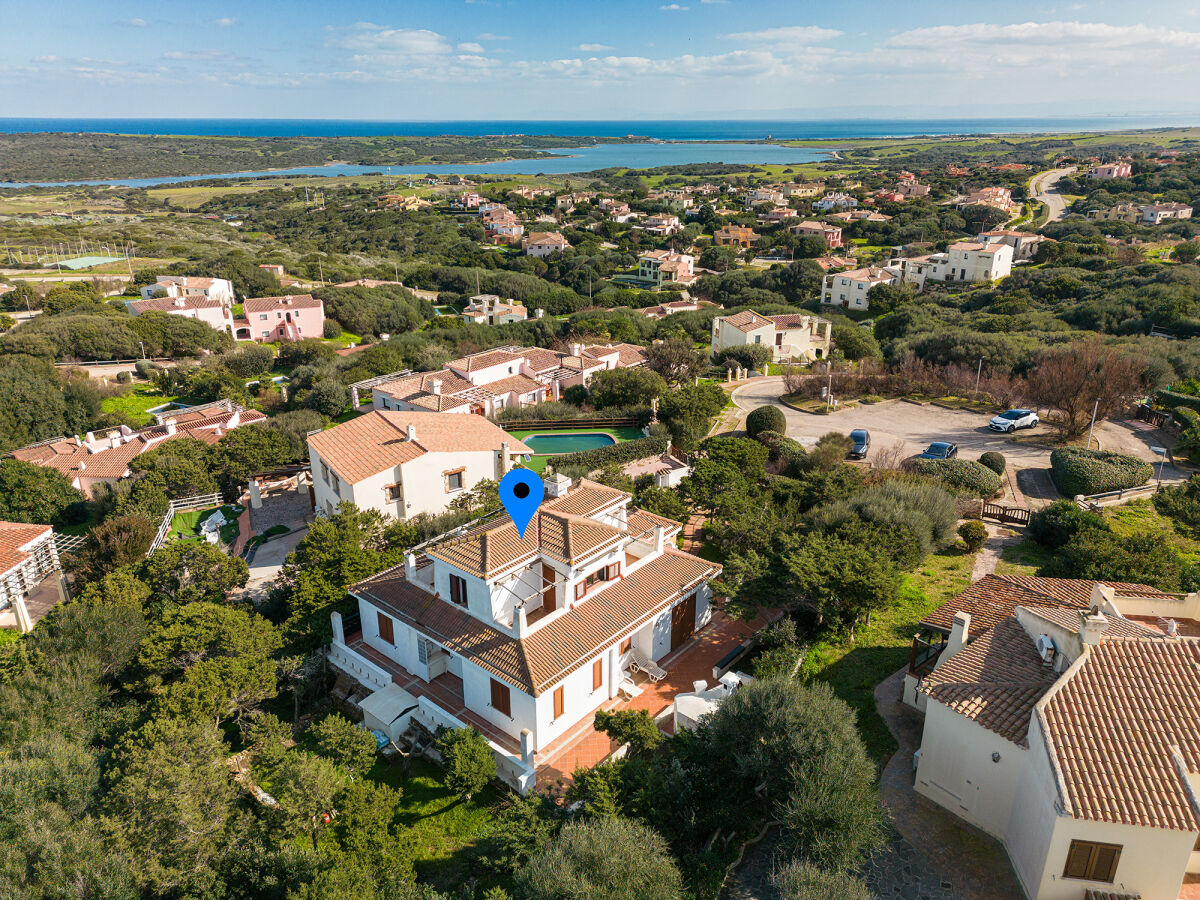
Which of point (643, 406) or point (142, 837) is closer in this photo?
point (142, 837)

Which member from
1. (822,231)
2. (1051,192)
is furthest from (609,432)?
(1051,192)

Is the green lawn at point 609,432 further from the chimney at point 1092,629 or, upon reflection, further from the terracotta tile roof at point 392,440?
the chimney at point 1092,629

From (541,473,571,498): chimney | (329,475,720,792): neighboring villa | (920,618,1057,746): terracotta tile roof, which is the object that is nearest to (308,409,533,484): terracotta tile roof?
(329,475,720,792): neighboring villa

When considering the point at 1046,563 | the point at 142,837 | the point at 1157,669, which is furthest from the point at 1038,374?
the point at 142,837

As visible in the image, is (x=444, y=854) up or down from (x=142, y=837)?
down

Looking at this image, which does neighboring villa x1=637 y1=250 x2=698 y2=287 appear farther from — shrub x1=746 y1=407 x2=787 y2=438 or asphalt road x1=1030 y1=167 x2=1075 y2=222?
shrub x1=746 y1=407 x2=787 y2=438

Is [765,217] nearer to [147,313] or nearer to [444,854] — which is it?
[147,313]

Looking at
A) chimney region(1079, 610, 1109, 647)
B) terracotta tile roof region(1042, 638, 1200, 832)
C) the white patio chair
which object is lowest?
the white patio chair
